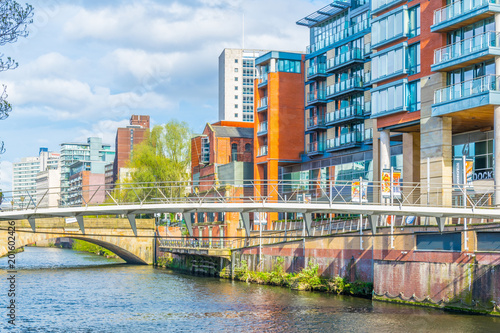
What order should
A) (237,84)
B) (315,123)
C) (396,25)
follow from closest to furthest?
(396,25) < (315,123) < (237,84)

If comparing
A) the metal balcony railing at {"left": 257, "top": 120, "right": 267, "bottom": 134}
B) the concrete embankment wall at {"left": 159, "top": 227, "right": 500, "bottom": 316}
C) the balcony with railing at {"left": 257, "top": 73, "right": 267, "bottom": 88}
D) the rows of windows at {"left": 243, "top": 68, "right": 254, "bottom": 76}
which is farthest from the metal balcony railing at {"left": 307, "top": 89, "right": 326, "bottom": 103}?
the rows of windows at {"left": 243, "top": 68, "right": 254, "bottom": 76}

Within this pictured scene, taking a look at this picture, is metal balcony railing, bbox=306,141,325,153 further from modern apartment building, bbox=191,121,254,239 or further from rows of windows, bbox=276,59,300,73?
modern apartment building, bbox=191,121,254,239

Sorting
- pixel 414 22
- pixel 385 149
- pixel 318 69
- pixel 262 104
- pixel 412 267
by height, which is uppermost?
pixel 318 69

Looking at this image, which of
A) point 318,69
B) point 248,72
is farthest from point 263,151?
point 248,72

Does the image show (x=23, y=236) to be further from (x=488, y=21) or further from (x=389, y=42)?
(x=488, y=21)

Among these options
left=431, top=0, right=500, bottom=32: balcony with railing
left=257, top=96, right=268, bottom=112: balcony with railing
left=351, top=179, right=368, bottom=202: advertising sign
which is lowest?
left=351, top=179, right=368, bottom=202: advertising sign

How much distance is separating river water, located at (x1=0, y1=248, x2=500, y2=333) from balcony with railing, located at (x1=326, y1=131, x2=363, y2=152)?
2030 centimetres

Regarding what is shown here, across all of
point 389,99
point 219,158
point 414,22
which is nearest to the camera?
point 414,22

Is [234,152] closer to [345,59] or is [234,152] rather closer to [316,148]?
[316,148]

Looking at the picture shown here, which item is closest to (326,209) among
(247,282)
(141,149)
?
(247,282)

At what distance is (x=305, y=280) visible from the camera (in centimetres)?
5522

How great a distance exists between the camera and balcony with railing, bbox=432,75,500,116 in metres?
46.7

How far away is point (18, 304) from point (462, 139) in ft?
117

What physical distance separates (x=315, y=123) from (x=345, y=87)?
7474mm
